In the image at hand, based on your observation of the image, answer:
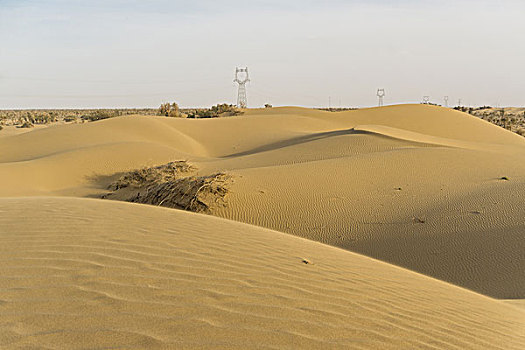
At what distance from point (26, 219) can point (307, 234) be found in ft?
15.3

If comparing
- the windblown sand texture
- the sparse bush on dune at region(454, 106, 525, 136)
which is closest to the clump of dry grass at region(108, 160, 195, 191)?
the windblown sand texture

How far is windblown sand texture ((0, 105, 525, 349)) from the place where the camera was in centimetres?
292

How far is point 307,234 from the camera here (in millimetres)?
8625

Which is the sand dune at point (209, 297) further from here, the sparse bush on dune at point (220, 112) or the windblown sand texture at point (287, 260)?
the sparse bush on dune at point (220, 112)

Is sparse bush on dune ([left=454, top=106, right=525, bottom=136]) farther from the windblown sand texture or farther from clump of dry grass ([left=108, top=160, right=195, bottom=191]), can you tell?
clump of dry grass ([left=108, top=160, right=195, bottom=191])

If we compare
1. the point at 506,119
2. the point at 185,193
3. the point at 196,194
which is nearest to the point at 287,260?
the point at 196,194

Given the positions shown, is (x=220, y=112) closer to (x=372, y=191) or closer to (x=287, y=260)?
(x=372, y=191)

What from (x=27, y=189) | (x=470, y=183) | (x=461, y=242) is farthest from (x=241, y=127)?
(x=461, y=242)

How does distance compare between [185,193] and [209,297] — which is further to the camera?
[185,193]

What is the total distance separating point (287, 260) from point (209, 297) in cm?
160

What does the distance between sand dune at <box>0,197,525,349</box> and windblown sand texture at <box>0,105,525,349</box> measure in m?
0.02

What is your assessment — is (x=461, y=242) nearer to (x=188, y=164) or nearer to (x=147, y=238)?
(x=147, y=238)

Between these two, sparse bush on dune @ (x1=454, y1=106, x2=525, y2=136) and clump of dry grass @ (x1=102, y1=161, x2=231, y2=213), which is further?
sparse bush on dune @ (x1=454, y1=106, x2=525, y2=136)

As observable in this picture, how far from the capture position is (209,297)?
11.0 feet
